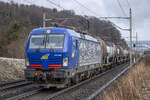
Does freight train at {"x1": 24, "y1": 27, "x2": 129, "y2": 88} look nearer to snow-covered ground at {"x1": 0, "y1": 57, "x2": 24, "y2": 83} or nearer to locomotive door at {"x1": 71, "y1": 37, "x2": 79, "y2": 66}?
locomotive door at {"x1": 71, "y1": 37, "x2": 79, "y2": 66}

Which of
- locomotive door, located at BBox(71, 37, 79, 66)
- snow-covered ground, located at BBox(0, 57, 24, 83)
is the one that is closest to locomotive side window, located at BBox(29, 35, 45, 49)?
locomotive door, located at BBox(71, 37, 79, 66)

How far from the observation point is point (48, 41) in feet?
37.3

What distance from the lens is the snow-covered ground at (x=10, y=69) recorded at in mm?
16308

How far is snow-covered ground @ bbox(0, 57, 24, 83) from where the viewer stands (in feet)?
53.5

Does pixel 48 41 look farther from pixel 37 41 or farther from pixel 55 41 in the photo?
pixel 37 41

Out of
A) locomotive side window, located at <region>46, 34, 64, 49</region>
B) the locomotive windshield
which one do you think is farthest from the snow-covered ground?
locomotive side window, located at <region>46, 34, 64, 49</region>

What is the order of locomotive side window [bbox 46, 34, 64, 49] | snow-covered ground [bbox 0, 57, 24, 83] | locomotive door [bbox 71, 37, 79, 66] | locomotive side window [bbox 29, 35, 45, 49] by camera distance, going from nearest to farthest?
locomotive side window [bbox 46, 34, 64, 49], locomotive side window [bbox 29, 35, 45, 49], locomotive door [bbox 71, 37, 79, 66], snow-covered ground [bbox 0, 57, 24, 83]

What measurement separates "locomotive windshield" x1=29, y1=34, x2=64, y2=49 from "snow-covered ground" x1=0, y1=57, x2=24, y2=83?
5.61 m

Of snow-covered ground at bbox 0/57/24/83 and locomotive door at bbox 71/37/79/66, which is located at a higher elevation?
locomotive door at bbox 71/37/79/66

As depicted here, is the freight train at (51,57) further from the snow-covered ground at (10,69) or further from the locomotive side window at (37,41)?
the snow-covered ground at (10,69)

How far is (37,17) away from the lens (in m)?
51.7

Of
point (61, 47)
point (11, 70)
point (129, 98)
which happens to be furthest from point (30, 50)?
point (11, 70)

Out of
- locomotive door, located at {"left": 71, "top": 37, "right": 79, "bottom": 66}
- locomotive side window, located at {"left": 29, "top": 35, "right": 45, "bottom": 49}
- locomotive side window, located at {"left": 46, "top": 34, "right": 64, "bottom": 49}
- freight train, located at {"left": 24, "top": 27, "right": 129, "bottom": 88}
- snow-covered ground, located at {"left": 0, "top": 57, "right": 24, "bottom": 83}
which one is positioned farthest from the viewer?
snow-covered ground, located at {"left": 0, "top": 57, "right": 24, "bottom": 83}

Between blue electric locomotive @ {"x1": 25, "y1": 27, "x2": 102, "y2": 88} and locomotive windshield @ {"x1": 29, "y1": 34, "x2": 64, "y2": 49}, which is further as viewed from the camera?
locomotive windshield @ {"x1": 29, "y1": 34, "x2": 64, "y2": 49}
